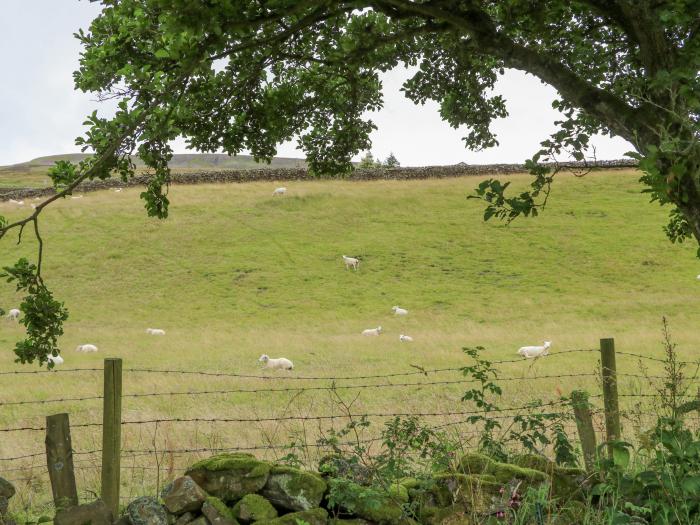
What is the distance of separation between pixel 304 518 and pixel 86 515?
6.17 ft

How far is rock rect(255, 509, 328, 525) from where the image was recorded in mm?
5828

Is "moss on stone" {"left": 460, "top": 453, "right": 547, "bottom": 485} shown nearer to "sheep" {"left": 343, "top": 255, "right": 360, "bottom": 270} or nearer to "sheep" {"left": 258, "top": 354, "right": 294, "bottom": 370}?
"sheep" {"left": 258, "top": 354, "right": 294, "bottom": 370}

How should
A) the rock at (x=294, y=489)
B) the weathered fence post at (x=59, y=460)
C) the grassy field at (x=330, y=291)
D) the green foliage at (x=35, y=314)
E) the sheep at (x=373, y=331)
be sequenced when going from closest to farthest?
the rock at (x=294, y=489), the weathered fence post at (x=59, y=460), the green foliage at (x=35, y=314), the grassy field at (x=330, y=291), the sheep at (x=373, y=331)

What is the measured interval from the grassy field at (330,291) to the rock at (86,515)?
481 cm

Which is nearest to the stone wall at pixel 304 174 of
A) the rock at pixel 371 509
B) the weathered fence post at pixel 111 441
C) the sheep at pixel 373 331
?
the sheep at pixel 373 331

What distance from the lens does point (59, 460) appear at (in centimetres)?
694

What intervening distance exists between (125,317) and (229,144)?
27830 millimetres

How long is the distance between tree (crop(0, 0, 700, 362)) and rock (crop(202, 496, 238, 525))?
8.12ft

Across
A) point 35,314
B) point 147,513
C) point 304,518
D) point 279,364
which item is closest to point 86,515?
point 147,513

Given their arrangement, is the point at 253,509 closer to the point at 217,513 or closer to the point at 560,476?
the point at 217,513

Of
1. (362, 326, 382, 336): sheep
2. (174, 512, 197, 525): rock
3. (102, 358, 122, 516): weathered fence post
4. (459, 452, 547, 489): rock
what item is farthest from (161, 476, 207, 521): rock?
(362, 326, 382, 336): sheep

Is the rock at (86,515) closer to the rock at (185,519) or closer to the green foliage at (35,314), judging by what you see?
the rock at (185,519)

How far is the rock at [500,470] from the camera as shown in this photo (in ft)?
20.3

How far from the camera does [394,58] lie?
409 inches
